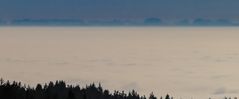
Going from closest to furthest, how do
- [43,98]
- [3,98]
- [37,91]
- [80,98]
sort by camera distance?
[3,98], [43,98], [37,91], [80,98]

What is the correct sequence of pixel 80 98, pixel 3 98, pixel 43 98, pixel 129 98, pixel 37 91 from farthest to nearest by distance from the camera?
1. pixel 129 98
2. pixel 80 98
3. pixel 37 91
4. pixel 43 98
5. pixel 3 98

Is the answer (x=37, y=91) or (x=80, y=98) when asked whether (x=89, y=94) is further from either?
(x=37, y=91)

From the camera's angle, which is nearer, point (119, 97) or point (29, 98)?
point (29, 98)

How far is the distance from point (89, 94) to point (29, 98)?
34.7 metres

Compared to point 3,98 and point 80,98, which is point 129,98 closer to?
point 80,98

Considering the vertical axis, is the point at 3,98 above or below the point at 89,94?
below

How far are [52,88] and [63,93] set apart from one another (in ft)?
15.4

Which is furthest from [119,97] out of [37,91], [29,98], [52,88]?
[29,98]

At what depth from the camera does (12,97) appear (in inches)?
3423

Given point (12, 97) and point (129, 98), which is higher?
point (129, 98)

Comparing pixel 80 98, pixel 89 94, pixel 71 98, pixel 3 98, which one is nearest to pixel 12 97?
pixel 3 98

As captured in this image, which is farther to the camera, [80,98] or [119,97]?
[119,97]

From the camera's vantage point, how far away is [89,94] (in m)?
124

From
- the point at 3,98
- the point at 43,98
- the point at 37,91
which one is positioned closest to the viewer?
the point at 3,98
